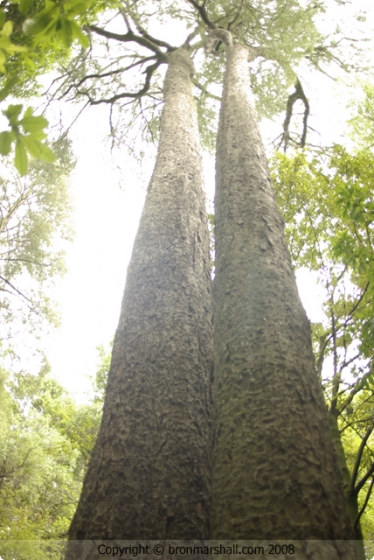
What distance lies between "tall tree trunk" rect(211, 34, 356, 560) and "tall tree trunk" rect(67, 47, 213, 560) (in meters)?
0.21

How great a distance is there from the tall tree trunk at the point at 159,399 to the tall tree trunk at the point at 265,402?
0.21m

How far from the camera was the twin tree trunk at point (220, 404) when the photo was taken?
48.3 inches

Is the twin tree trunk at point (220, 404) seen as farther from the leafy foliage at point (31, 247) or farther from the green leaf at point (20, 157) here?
the leafy foliage at point (31, 247)

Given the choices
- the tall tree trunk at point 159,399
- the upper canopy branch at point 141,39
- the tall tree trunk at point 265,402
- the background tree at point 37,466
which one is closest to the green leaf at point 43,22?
the tall tree trunk at point 265,402

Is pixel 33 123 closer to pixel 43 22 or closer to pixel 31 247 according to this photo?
pixel 43 22

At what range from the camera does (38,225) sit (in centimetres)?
1102

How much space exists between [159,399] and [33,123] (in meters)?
1.33

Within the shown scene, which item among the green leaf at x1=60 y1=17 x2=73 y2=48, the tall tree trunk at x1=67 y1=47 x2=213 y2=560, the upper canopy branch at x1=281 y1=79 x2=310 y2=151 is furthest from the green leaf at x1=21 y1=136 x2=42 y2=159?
the upper canopy branch at x1=281 y1=79 x2=310 y2=151

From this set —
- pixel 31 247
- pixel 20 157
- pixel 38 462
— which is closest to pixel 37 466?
pixel 38 462

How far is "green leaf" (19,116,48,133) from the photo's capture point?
80cm

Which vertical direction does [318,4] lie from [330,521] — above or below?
above

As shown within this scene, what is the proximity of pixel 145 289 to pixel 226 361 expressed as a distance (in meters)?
0.80

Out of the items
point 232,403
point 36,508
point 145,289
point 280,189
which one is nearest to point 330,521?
point 232,403

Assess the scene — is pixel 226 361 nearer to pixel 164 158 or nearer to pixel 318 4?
pixel 164 158
